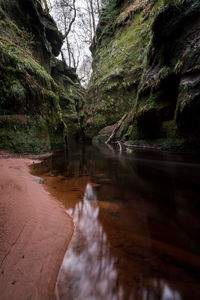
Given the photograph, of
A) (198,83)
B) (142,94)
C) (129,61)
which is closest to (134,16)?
(129,61)

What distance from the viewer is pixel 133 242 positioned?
3.05 ft

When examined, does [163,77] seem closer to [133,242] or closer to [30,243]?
[133,242]

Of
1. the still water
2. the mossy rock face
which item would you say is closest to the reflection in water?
the still water

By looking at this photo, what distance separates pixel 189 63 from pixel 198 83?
69 cm

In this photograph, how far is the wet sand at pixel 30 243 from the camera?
62 centimetres

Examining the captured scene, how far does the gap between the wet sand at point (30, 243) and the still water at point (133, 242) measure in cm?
7

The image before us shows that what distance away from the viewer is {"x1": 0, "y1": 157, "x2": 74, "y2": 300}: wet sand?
0.62 metres

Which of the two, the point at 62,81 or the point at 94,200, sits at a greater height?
the point at 62,81

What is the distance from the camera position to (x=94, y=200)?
1.58 m

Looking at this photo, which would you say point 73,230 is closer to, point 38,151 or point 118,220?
point 118,220

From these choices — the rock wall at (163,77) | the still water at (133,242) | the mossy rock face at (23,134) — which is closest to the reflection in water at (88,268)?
the still water at (133,242)

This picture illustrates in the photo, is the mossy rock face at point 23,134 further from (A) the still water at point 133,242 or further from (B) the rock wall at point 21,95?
(A) the still water at point 133,242

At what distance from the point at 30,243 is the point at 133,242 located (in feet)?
2.23

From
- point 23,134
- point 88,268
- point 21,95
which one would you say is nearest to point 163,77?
point 21,95
